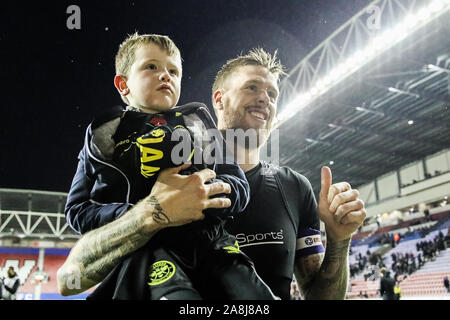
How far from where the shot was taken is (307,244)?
112cm

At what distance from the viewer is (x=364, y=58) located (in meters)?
8.82

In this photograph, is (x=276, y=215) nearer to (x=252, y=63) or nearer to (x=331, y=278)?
(x=331, y=278)

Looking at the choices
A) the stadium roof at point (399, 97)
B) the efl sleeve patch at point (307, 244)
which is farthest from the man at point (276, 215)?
the stadium roof at point (399, 97)

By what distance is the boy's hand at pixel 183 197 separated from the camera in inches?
28.8

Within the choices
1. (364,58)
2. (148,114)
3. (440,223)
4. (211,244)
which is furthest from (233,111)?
(440,223)

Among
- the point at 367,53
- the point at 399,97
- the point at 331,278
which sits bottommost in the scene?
the point at 331,278

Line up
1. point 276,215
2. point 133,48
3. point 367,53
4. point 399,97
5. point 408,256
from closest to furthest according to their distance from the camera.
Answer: point 133,48 → point 276,215 → point 367,53 → point 399,97 → point 408,256

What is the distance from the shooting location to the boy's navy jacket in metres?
0.79

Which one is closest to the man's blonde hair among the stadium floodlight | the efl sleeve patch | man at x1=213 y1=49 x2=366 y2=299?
man at x1=213 y1=49 x2=366 y2=299

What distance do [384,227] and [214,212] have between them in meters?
15.3

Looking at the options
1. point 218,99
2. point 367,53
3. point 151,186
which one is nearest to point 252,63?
point 218,99

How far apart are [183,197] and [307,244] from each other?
20.6 inches
